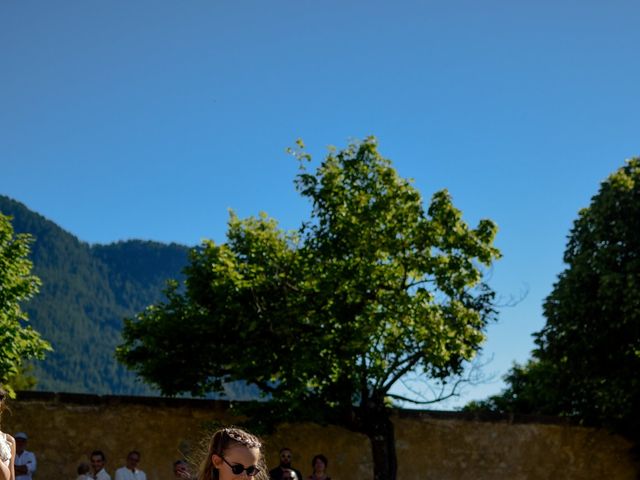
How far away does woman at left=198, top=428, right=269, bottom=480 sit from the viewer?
4.32m

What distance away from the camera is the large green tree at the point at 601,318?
18.8 m

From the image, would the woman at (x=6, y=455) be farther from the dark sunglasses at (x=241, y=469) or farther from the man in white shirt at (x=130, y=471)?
the man in white shirt at (x=130, y=471)

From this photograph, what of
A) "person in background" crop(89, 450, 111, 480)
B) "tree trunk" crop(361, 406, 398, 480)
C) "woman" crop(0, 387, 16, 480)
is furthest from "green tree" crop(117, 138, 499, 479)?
"woman" crop(0, 387, 16, 480)

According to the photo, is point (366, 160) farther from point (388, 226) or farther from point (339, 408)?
point (339, 408)

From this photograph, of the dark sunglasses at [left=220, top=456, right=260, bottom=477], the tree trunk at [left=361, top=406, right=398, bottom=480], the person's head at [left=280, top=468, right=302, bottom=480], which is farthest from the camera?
the tree trunk at [left=361, top=406, right=398, bottom=480]

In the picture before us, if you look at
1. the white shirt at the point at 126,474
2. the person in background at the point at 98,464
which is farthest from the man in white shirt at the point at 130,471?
the person in background at the point at 98,464

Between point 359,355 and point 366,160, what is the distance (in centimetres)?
374

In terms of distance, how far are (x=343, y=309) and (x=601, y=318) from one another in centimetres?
528

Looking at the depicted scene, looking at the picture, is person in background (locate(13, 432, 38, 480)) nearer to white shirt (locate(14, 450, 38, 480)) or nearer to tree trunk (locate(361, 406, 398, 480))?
white shirt (locate(14, 450, 38, 480))

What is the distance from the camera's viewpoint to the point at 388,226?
18.6 m

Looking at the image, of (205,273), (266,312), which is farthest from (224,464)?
(205,273)

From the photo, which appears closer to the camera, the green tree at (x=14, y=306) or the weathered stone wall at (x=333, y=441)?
the green tree at (x=14, y=306)

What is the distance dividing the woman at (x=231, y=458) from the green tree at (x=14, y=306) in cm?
1259

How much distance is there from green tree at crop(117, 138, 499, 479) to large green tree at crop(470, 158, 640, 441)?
211 cm
